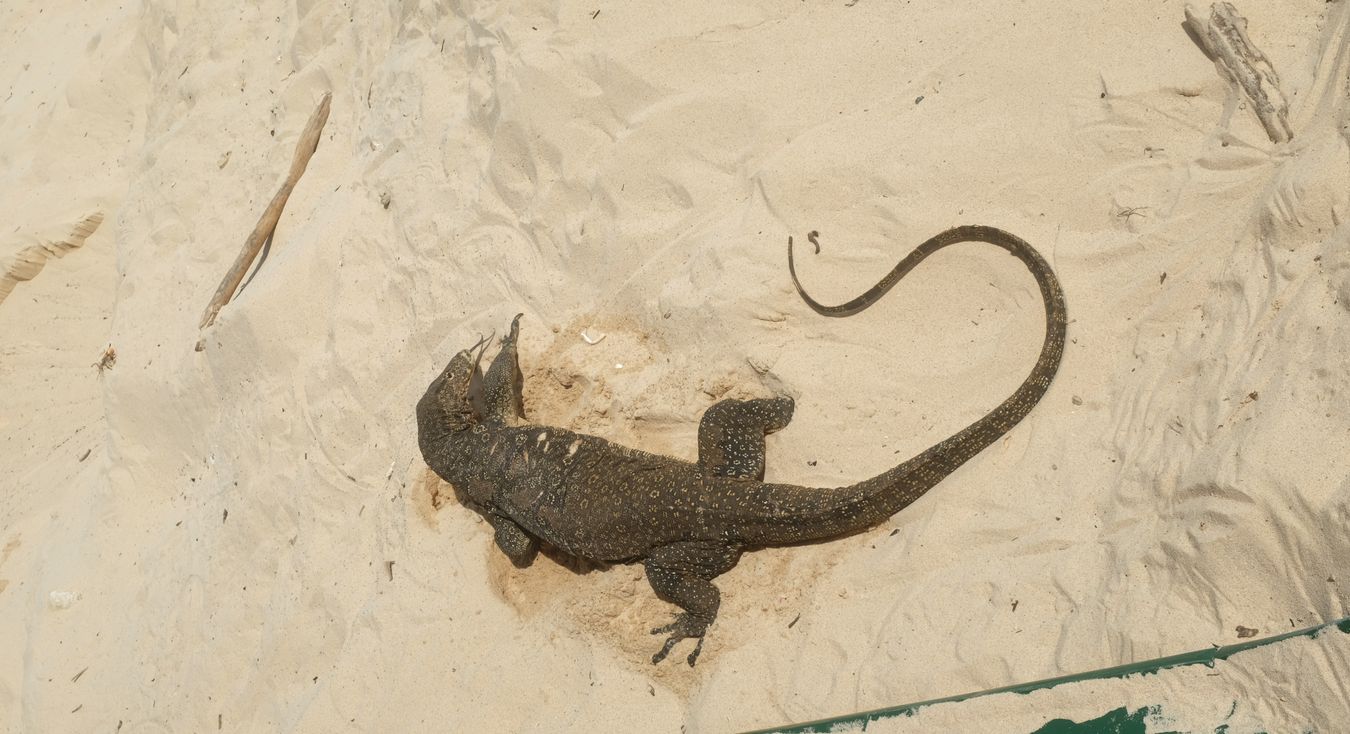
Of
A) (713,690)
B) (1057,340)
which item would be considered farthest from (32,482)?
(1057,340)

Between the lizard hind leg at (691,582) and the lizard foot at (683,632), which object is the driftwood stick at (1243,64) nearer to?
the lizard hind leg at (691,582)

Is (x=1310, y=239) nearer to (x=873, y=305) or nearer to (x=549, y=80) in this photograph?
(x=873, y=305)

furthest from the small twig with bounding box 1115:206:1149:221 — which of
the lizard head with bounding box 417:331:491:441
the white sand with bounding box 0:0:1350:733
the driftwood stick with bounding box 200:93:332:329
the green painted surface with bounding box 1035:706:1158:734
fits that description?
the driftwood stick with bounding box 200:93:332:329

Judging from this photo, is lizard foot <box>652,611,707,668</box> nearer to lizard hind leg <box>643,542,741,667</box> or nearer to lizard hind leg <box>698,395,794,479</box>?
lizard hind leg <box>643,542,741,667</box>

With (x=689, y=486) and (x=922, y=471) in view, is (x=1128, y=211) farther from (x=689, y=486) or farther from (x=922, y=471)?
(x=689, y=486)

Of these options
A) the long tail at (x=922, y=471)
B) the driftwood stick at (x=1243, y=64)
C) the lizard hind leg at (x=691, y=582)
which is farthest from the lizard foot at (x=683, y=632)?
the driftwood stick at (x=1243, y=64)

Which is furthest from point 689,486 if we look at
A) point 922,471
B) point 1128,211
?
point 1128,211
